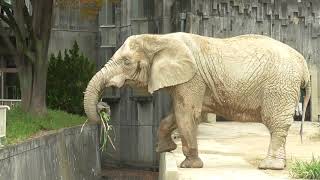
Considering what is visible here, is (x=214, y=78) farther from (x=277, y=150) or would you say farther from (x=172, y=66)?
(x=277, y=150)

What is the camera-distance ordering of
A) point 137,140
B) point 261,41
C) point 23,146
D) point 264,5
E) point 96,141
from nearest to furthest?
point 261,41
point 23,146
point 96,141
point 264,5
point 137,140

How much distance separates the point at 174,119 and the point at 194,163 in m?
1.09

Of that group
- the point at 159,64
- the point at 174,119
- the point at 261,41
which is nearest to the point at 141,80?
the point at 159,64

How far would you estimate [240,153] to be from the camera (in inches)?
518

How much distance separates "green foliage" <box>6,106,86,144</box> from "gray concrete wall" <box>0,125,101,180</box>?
0.68 meters

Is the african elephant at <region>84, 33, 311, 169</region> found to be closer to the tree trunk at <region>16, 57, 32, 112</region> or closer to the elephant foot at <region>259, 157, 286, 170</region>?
the elephant foot at <region>259, 157, 286, 170</region>

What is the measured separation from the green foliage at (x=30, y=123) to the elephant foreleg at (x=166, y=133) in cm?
378

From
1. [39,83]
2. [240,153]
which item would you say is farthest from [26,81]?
[240,153]

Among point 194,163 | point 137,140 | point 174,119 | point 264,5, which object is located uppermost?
point 264,5

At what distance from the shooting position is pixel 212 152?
1302 cm

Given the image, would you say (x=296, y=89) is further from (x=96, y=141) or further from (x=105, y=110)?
(x=96, y=141)

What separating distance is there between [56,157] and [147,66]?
605 cm

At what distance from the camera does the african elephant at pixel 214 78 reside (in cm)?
968

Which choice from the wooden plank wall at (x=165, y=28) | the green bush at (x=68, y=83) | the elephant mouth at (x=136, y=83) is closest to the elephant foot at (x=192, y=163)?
the elephant mouth at (x=136, y=83)
